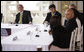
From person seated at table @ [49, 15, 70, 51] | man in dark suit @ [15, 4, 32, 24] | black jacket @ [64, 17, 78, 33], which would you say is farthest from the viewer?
man in dark suit @ [15, 4, 32, 24]

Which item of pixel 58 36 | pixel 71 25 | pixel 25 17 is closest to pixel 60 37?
pixel 58 36

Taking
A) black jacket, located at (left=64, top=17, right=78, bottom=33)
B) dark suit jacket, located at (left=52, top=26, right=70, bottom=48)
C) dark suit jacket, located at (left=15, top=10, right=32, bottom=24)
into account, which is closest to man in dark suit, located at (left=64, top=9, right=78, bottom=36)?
black jacket, located at (left=64, top=17, right=78, bottom=33)

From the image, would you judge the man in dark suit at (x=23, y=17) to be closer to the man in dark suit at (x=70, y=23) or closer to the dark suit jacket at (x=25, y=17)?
the dark suit jacket at (x=25, y=17)

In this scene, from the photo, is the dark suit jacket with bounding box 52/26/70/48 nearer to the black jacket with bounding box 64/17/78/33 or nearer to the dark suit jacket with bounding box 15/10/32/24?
the black jacket with bounding box 64/17/78/33

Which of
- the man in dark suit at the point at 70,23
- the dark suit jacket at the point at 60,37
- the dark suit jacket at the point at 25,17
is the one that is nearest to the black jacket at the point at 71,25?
the man in dark suit at the point at 70,23

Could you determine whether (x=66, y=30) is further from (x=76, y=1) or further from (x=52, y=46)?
(x=76, y=1)

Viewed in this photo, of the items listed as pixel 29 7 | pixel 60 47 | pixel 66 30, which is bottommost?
pixel 60 47

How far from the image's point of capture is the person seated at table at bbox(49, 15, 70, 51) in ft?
8.63

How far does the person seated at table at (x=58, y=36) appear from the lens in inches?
104

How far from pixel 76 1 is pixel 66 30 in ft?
17.7

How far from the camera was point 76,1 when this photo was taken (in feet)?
25.7

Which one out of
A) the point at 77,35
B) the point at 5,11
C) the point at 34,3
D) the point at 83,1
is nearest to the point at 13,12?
the point at 5,11

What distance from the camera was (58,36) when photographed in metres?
2.65

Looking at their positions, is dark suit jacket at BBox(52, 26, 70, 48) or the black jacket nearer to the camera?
dark suit jacket at BBox(52, 26, 70, 48)
